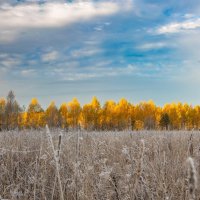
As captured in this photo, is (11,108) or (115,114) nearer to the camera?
(11,108)

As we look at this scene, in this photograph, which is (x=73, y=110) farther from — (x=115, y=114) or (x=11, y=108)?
(x=11, y=108)

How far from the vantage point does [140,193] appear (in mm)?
3055

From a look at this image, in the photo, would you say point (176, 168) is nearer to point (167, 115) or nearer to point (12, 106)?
point (12, 106)

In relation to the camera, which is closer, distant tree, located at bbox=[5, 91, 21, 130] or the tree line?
distant tree, located at bbox=[5, 91, 21, 130]

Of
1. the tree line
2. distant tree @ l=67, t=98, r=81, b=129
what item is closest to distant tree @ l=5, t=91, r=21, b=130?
the tree line

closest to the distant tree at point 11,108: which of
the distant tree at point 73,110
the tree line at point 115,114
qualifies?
the tree line at point 115,114

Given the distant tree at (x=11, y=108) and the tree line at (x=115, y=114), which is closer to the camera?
the distant tree at (x=11, y=108)

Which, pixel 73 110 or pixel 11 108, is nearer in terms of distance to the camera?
pixel 11 108

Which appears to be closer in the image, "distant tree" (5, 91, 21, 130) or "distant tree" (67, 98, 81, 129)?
"distant tree" (5, 91, 21, 130)

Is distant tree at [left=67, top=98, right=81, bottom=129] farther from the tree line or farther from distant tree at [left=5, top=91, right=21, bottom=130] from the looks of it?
distant tree at [left=5, top=91, right=21, bottom=130]

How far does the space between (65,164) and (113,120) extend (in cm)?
6272

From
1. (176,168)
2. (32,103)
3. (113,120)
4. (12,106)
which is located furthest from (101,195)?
(32,103)

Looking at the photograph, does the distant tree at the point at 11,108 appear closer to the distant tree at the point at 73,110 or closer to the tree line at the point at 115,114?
the tree line at the point at 115,114

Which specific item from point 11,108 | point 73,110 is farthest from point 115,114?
point 11,108
